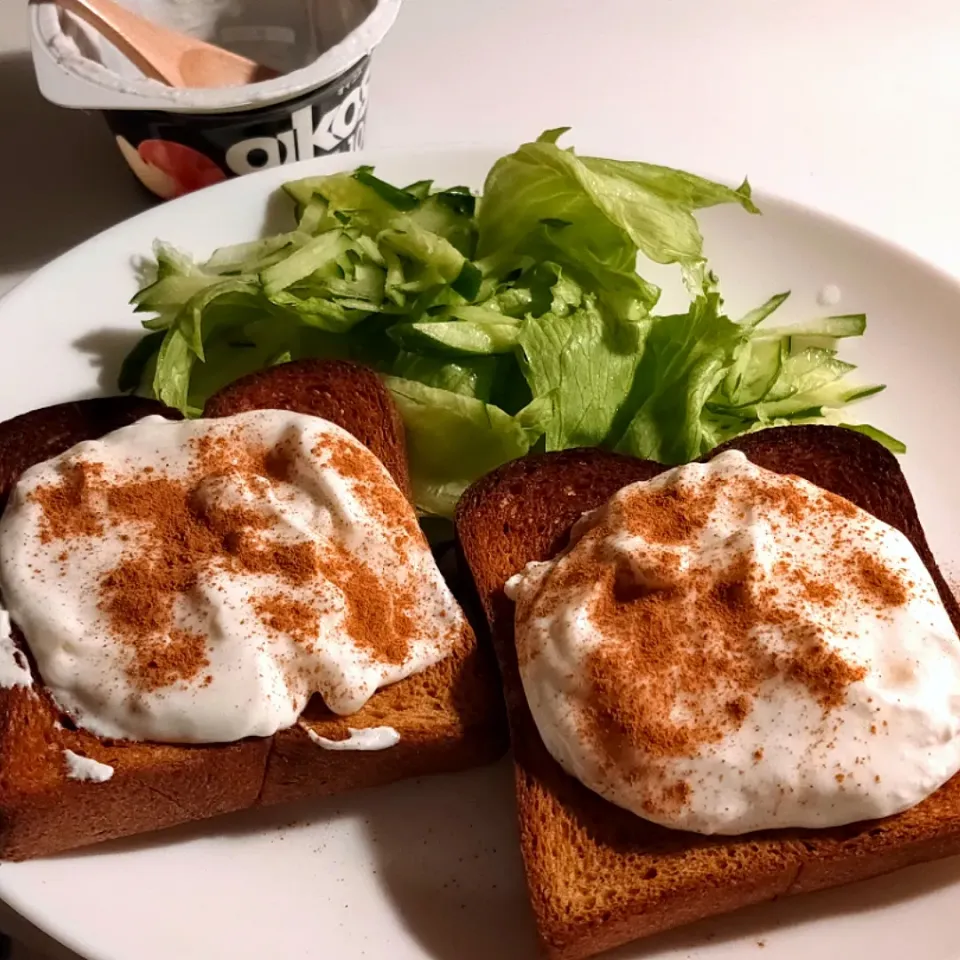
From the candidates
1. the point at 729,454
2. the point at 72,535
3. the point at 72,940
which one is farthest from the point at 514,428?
the point at 72,940

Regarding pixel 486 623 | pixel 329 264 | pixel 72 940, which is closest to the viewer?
pixel 72 940

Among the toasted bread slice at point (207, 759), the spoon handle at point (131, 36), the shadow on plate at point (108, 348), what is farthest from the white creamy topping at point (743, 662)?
the spoon handle at point (131, 36)

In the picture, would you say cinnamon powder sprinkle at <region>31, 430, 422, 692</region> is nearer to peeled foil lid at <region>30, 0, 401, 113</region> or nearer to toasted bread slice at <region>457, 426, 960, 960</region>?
toasted bread slice at <region>457, 426, 960, 960</region>

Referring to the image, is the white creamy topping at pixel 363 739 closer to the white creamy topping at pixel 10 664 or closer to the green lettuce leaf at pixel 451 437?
the white creamy topping at pixel 10 664

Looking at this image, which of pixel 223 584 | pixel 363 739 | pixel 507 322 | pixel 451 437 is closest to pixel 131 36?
pixel 507 322

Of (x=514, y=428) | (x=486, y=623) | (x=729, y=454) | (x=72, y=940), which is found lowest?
(x=72, y=940)

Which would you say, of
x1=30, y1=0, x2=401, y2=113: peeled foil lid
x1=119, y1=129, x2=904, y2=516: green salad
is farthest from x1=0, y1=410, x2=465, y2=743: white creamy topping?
x1=30, y1=0, x2=401, y2=113: peeled foil lid

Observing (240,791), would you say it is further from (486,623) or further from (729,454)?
(729,454)
